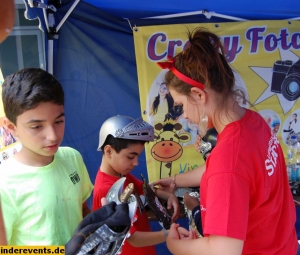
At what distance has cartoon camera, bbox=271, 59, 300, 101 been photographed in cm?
298

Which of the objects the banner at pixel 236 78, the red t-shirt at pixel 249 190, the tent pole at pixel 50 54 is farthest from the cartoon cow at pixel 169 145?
the red t-shirt at pixel 249 190

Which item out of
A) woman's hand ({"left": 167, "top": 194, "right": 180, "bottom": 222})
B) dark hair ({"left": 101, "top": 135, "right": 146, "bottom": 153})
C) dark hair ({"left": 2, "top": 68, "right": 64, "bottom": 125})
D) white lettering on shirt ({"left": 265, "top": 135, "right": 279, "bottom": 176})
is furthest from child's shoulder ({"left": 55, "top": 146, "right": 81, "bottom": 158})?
white lettering on shirt ({"left": 265, "top": 135, "right": 279, "bottom": 176})

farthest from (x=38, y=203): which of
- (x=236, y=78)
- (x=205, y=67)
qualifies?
(x=236, y=78)

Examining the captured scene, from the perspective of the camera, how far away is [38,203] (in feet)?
4.00

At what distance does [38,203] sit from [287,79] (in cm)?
258

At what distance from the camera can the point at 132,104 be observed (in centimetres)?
293

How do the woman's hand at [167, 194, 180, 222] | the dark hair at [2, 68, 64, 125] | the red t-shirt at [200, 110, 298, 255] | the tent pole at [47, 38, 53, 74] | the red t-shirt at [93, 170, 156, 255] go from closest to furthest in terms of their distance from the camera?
the red t-shirt at [200, 110, 298, 255]
the dark hair at [2, 68, 64, 125]
the red t-shirt at [93, 170, 156, 255]
the woman's hand at [167, 194, 180, 222]
the tent pole at [47, 38, 53, 74]

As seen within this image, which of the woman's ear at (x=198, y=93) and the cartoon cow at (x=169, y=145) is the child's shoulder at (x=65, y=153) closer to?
→ the woman's ear at (x=198, y=93)

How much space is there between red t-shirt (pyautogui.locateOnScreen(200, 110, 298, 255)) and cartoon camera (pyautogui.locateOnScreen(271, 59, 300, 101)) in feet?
6.44

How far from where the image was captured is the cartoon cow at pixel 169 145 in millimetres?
2965

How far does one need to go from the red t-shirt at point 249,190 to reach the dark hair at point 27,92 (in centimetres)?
68

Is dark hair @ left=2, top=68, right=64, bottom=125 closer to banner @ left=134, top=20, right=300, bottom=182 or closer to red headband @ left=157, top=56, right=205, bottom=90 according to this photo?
red headband @ left=157, top=56, right=205, bottom=90

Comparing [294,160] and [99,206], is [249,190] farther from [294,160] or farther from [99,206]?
[294,160]

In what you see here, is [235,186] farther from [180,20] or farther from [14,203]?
[180,20]
